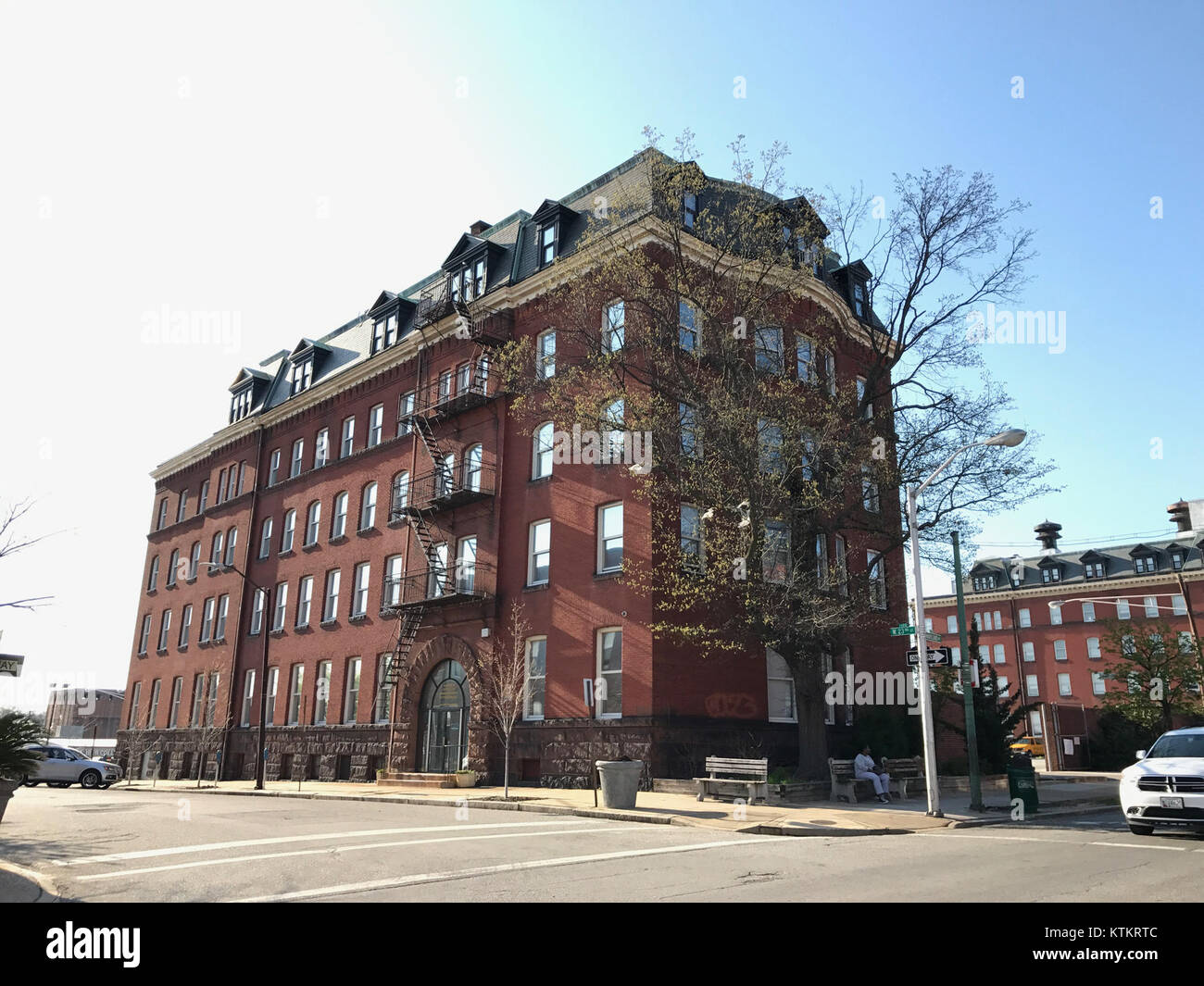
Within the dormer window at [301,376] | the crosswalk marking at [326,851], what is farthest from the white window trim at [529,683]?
the dormer window at [301,376]

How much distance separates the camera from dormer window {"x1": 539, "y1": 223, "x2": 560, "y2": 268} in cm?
3014

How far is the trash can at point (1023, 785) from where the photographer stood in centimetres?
1859

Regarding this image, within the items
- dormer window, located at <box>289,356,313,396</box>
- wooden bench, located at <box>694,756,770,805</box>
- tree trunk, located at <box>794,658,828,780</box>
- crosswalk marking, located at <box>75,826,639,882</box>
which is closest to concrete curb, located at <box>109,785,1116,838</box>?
crosswalk marking, located at <box>75,826,639,882</box>

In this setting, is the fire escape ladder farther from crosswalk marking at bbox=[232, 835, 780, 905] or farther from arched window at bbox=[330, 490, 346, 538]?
crosswalk marking at bbox=[232, 835, 780, 905]

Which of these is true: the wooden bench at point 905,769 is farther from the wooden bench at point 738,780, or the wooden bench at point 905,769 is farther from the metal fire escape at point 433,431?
the metal fire escape at point 433,431

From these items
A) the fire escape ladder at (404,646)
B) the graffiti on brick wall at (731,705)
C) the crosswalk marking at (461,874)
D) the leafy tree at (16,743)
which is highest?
the fire escape ladder at (404,646)

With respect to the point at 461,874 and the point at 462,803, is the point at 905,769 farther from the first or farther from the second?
the point at 461,874

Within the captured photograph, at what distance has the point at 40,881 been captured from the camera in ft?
31.6

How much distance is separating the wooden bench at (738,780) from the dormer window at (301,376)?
29016 millimetres

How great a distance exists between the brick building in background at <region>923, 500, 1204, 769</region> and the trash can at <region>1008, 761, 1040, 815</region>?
48.9 meters

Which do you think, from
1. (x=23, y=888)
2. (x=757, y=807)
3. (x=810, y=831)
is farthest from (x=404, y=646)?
(x=23, y=888)

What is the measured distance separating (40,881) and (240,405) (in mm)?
41355

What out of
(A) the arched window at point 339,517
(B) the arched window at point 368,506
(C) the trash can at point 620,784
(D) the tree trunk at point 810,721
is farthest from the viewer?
(A) the arched window at point 339,517
